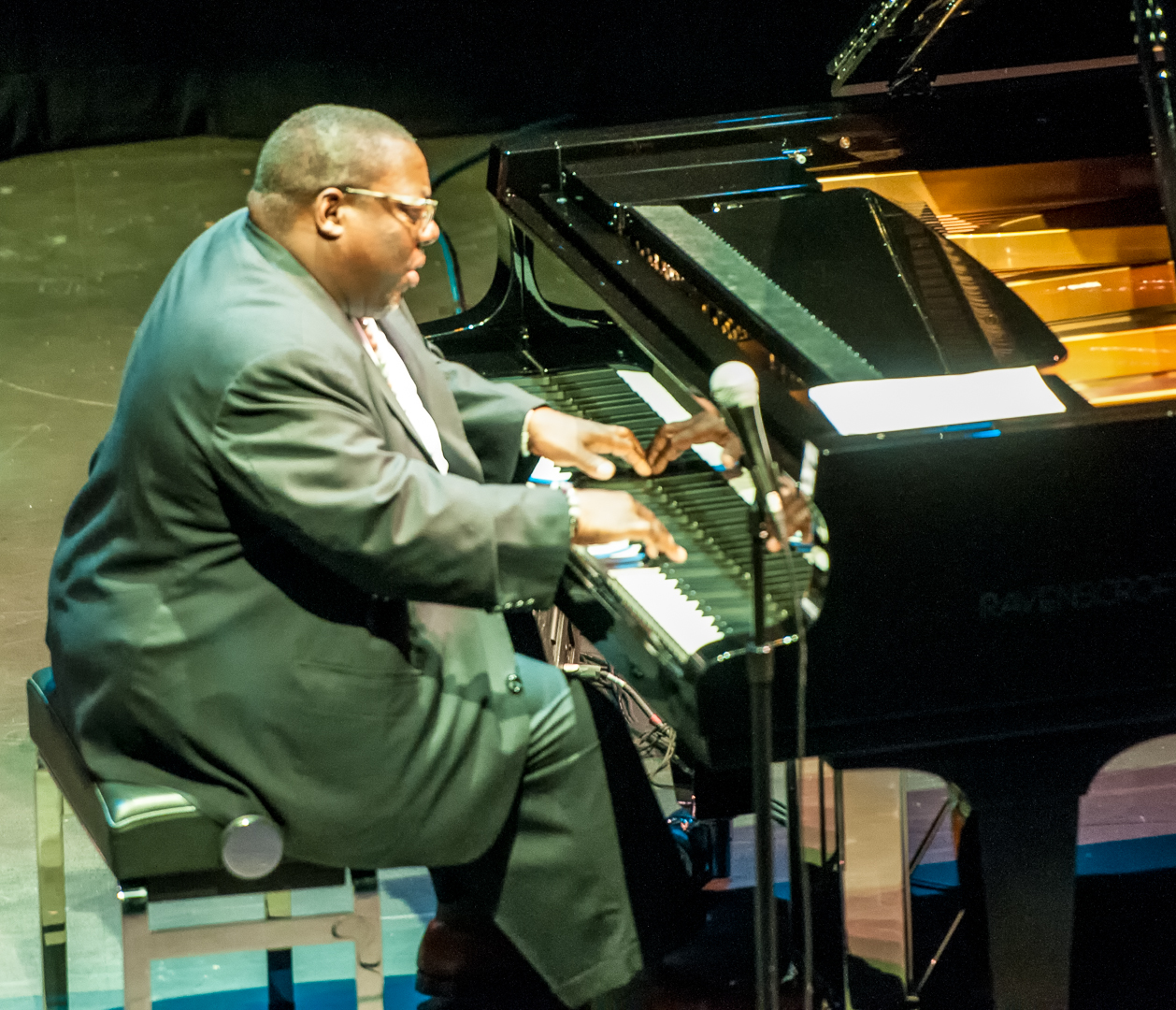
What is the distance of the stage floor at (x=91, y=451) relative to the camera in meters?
2.97

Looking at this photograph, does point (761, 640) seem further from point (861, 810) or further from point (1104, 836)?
point (1104, 836)

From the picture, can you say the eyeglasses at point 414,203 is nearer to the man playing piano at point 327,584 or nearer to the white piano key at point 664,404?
the man playing piano at point 327,584

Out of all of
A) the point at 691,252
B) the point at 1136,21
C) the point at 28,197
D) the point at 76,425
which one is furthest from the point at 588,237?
the point at 28,197

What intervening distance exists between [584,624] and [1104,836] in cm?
144

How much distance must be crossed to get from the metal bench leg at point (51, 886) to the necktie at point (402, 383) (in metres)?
0.75

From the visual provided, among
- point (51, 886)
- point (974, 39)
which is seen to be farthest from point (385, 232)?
point (974, 39)

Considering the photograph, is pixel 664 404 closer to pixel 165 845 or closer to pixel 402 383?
pixel 402 383

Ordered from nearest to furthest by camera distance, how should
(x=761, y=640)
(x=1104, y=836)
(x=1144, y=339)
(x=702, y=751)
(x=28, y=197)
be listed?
1. (x=761, y=640)
2. (x=702, y=751)
3. (x=1144, y=339)
4. (x=1104, y=836)
5. (x=28, y=197)

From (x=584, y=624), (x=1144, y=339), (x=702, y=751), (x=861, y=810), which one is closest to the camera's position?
(x=702, y=751)

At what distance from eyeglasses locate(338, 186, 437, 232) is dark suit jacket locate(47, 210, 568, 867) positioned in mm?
149

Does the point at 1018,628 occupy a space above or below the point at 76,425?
below

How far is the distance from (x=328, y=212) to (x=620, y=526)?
55 centimetres

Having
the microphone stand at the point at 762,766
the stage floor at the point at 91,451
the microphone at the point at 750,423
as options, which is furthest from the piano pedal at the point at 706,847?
the microphone at the point at 750,423

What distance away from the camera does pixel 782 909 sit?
2.89 meters
